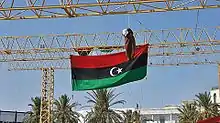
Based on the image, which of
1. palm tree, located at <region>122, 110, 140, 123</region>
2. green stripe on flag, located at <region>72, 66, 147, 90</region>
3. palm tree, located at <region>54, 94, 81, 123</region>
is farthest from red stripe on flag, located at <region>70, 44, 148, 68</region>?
palm tree, located at <region>122, 110, 140, 123</region>

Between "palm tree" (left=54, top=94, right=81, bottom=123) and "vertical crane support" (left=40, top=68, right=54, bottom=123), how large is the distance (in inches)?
507

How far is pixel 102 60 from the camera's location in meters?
15.1

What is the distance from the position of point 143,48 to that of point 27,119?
45.1 m

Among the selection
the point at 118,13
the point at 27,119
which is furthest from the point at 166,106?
the point at 118,13

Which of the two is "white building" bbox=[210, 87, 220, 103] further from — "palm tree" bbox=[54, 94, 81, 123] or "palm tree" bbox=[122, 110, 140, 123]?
"palm tree" bbox=[54, 94, 81, 123]

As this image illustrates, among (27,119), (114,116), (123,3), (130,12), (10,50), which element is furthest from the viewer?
(27,119)

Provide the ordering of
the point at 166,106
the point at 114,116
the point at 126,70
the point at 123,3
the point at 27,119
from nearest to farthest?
the point at 126,70 → the point at 123,3 → the point at 114,116 → the point at 27,119 → the point at 166,106

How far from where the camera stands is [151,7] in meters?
20.3

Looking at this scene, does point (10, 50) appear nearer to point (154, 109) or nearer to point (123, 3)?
point (123, 3)

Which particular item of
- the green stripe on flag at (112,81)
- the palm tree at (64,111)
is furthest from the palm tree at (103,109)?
the green stripe on flag at (112,81)

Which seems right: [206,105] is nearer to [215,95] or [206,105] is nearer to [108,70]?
[215,95]

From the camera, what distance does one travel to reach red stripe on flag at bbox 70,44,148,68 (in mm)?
14714

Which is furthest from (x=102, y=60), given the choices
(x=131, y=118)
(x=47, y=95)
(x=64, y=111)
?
(x=131, y=118)

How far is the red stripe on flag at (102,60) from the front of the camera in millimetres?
14714
